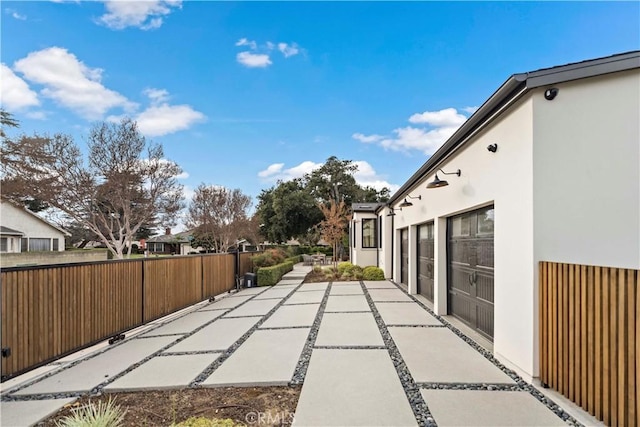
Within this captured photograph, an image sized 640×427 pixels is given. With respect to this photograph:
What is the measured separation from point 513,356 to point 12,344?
6.35 m

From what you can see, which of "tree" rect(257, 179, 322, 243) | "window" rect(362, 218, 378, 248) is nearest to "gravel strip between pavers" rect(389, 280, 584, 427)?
"window" rect(362, 218, 378, 248)

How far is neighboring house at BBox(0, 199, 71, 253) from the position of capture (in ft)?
69.3

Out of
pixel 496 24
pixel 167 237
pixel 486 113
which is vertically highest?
pixel 496 24

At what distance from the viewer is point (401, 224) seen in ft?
39.8

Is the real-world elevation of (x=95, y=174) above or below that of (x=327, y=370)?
above

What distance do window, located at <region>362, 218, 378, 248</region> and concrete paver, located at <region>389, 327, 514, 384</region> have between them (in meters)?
11.2

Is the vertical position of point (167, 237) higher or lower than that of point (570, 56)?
lower

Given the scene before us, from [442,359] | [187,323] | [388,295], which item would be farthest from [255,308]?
[442,359]

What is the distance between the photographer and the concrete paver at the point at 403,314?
6.71 m

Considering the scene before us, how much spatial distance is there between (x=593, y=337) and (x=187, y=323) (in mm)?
7043

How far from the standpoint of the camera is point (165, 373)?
422cm

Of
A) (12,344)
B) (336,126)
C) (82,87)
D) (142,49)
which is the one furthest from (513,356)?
(336,126)

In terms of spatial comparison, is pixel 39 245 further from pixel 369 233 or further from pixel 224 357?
pixel 224 357

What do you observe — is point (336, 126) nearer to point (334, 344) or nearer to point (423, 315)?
point (423, 315)
